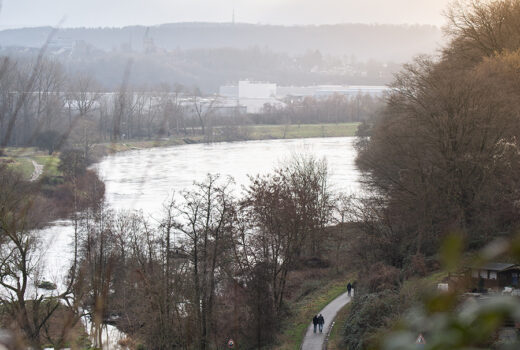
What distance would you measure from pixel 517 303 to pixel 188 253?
41.8ft

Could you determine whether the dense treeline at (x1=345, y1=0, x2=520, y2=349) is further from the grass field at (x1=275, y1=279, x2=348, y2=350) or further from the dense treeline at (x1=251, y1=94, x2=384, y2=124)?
the dense treeline at (x1=251, y1=94, x2=384, y2=124)

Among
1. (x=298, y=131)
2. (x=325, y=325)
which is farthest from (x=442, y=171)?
(x=298, y=131)

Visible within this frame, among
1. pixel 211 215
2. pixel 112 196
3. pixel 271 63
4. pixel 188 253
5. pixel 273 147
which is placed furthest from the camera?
pixel 271 63

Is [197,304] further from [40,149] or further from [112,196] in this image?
[40,149]

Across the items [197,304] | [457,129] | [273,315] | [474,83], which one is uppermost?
[474,83]

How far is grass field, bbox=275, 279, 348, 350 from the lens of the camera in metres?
13.1

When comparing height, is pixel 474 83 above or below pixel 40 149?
above

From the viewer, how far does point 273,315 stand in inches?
539

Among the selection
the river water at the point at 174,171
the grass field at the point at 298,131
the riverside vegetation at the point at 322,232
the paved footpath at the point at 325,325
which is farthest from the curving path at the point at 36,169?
the grass field at the point at 298,131

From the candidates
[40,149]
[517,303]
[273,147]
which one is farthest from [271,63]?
[517,303]

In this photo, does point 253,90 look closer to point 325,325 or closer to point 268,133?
point 268,133

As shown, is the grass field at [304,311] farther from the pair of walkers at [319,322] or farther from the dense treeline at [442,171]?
the dense treeline at [442,171]

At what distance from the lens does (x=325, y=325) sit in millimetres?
13938

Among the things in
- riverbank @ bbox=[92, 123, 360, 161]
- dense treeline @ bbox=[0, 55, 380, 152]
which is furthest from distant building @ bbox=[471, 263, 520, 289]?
riverbank @ bbox=[92, 123, 360, 161]
